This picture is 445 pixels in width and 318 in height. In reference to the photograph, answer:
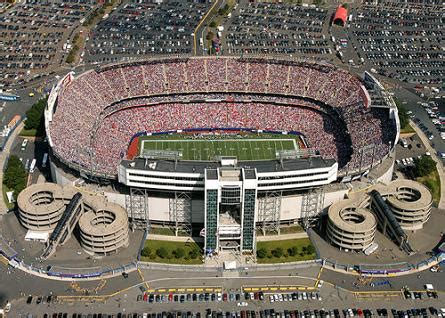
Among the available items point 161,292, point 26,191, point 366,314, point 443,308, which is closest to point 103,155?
point 26,191

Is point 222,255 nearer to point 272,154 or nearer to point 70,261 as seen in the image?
point 70,261

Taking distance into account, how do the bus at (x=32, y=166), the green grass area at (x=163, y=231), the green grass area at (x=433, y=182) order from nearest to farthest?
the green grass area at (x=163, y=231) → the green grass area at (x=433, y=182) → the bus at (x=32, y=166)

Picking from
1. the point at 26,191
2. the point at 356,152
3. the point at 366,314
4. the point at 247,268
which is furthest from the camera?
the point at 356,152

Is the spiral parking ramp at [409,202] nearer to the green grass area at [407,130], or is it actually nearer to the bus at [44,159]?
the green grass area at [407,130]

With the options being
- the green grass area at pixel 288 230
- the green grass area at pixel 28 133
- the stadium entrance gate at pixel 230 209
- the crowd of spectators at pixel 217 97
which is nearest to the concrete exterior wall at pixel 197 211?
the stadium entrance gate at pixel 230 209

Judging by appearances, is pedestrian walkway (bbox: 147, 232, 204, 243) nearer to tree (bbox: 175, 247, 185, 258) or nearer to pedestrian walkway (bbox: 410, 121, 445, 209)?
tree (bbox: 175, 247, 185, 258)

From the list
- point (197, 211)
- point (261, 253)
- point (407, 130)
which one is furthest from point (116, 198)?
point (407, 130)
